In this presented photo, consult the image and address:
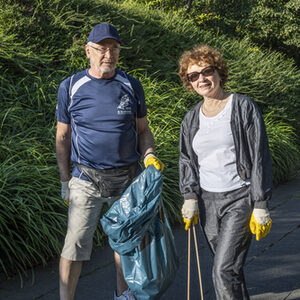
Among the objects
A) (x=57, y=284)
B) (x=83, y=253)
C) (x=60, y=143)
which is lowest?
(x=57, y=284)

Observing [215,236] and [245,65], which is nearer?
[215,236]

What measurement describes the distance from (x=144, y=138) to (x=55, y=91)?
3775mm

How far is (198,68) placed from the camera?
3.06m

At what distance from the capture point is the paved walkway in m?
3.88

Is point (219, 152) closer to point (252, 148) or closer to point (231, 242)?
point (252, 148)

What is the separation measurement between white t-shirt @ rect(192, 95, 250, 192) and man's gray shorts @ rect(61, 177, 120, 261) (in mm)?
833

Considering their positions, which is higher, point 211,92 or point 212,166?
point 211,92

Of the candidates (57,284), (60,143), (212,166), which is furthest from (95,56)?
(57,284)

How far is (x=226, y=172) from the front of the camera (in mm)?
2928

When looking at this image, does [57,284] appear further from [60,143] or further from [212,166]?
[212,166]

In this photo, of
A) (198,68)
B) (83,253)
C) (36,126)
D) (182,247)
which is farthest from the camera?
(36,126)

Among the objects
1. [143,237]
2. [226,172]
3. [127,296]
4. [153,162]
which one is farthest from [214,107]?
[127,296]

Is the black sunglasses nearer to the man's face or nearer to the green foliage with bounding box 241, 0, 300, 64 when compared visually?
the man's face

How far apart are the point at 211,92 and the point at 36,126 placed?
3.74m
